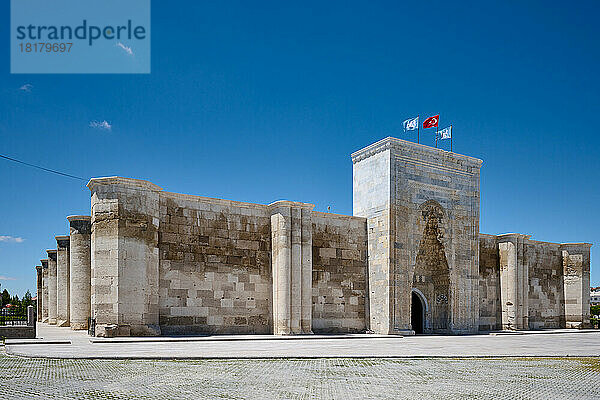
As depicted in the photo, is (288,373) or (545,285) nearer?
(288,373)

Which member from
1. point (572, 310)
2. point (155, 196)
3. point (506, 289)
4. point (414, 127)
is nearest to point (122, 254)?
point (155, 196)

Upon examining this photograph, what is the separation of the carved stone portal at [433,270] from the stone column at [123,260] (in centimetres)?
1223

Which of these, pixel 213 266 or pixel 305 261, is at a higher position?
pixel 305 261

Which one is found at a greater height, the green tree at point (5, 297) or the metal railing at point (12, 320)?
the metal railing at point (12, 320)

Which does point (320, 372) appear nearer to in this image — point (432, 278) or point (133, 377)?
point (133, 377)

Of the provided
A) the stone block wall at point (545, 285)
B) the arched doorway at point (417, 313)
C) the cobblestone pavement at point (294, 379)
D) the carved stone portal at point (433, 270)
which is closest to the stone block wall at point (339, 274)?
the carved stone portal at point (433, 270)

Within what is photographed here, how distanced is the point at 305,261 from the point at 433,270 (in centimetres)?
700

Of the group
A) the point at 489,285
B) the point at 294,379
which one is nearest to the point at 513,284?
the point at 489,285

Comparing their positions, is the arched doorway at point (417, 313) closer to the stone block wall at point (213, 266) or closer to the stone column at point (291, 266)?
the stone column at point (291, 266)

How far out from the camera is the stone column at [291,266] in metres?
22.5

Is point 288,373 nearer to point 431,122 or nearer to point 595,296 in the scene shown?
point 431,122

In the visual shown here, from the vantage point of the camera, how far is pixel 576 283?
33.6 m

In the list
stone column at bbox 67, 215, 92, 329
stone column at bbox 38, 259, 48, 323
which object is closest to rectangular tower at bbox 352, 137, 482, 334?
stone column at bbox 67, 215, 92, 329

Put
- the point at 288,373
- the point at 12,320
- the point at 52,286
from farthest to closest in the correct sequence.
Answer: the point at 52,286 → the point at 12,320 → the point at 288,373
